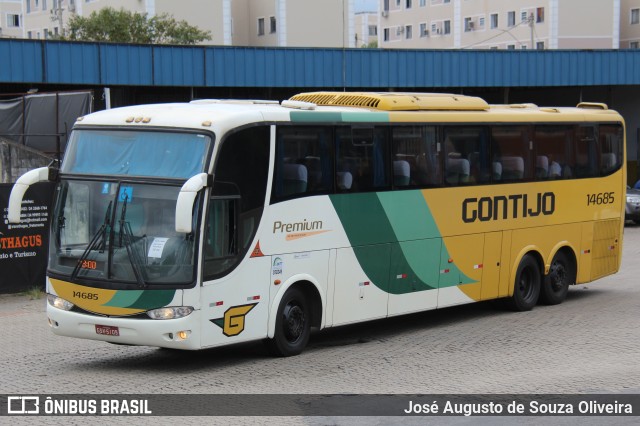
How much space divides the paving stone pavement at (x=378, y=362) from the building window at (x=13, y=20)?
98.7 meters

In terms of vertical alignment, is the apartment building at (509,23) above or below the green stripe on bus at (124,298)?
above

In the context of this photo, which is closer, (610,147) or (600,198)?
(600,198)

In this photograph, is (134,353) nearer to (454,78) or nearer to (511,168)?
(511,168)

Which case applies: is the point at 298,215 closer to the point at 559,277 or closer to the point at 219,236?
the point at 219,236

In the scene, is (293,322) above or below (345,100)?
below

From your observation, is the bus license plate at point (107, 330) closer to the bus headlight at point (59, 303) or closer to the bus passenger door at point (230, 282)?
the bus headlight at point (59, 303)

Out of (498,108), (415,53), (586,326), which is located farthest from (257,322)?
(415,53)

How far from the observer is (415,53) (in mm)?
40562

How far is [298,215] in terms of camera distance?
42.4ft

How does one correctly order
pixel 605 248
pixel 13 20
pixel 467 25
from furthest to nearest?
pixel 13 20 < pixel 467 25 < pixel 605 248

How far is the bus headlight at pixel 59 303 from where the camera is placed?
38.9 feet

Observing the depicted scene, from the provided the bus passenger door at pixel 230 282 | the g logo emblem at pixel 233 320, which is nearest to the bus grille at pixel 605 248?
the bus passenger door at pixel 230 282

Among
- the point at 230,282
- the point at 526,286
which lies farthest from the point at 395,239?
the point at 526,286

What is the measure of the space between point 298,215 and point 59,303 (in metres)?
3.24
